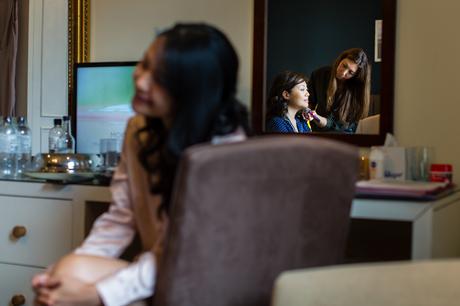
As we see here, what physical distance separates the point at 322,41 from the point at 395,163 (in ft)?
1.54

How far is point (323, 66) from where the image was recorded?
1808 millimetres

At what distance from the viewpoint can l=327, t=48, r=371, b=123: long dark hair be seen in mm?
1767

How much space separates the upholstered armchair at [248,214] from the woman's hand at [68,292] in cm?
14

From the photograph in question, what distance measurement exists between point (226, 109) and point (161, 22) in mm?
1133

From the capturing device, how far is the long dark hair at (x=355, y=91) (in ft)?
5.80

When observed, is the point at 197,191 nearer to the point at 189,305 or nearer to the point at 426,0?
the point at 189,305

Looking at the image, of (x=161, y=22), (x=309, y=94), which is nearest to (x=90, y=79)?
(x=161, y=22)

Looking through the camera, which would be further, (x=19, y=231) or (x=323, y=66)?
(x=323, y=66)

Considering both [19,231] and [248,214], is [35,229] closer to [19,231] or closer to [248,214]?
[19,231]

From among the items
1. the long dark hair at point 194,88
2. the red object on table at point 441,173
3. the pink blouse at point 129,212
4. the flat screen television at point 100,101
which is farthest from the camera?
the flat screen television at point 100,101

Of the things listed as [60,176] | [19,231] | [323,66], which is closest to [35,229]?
[19,231]

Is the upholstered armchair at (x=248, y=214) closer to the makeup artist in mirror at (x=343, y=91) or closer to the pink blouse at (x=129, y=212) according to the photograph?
the pink blouse at (x=129, y=212)

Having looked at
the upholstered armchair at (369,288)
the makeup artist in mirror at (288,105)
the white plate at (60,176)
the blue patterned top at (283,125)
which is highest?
the makeup artist in mirror at (288,105)

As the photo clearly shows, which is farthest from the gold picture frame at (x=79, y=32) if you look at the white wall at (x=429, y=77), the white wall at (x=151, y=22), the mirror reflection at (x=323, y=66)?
the white wall at (x=429, y=77)
